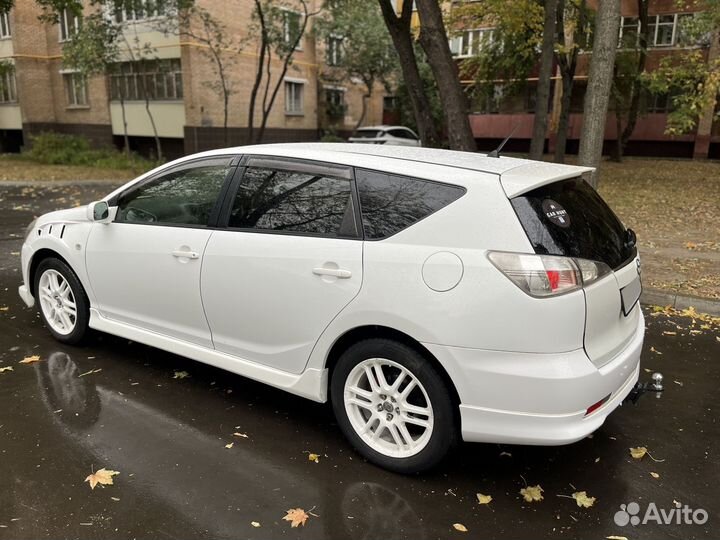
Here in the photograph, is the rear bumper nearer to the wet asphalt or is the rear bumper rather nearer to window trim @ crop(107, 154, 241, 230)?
the wet asphalt

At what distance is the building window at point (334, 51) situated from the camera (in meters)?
28.4

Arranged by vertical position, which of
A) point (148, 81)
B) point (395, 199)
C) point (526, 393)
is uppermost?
point (148, 81)

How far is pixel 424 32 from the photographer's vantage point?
30.3 ft

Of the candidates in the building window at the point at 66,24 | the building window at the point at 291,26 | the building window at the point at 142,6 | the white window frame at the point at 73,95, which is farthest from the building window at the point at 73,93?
the building window at the point at 291,26

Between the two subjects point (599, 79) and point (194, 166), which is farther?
point (599, 79)

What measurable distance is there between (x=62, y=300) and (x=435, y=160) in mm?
3302

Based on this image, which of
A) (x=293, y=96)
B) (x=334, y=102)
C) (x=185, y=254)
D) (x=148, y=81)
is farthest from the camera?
(x=334, y=102)

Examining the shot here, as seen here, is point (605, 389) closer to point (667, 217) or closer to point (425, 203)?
point (425, 203)

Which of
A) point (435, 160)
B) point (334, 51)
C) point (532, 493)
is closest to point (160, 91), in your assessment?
point (334, 51)

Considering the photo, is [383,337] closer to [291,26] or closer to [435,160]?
[435,160]

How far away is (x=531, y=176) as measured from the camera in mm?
3035

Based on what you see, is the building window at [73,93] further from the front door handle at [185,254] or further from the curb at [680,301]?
the curb at [680,301]

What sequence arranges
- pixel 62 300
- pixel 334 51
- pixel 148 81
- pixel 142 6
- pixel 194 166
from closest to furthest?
pixel 194 166, pixel 62 300, pixel 142 6, pixel 148 81, pixel 334 51

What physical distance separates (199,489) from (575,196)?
8.22ft
